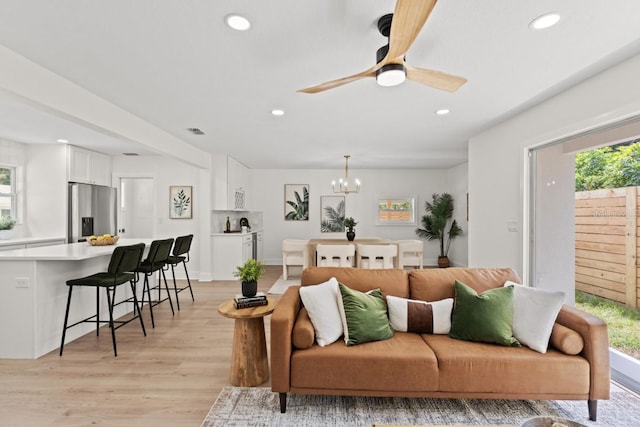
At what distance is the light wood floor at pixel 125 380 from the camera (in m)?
1.98

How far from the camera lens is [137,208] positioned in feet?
20.6

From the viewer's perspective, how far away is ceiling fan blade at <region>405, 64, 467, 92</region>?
1893 millimetres

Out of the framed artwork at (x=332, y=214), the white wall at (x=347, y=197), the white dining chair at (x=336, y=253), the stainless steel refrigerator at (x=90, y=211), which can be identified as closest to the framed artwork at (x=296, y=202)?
the white wall at (x=347, y=197)

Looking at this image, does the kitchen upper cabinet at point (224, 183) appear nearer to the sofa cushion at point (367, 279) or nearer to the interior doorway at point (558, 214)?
the sofa cushion at point (367, 279)

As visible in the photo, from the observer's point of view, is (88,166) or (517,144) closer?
(517,144)

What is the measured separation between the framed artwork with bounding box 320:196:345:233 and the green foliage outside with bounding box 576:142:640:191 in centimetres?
525

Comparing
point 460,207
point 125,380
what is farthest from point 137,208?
point 460,207

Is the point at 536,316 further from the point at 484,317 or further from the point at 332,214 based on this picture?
the point at 332,214

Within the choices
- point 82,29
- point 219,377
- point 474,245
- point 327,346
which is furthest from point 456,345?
point 82,29

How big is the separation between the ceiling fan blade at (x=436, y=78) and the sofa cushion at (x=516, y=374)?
1.76 m

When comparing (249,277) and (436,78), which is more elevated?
(436,78)

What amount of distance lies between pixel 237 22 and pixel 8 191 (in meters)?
5.48

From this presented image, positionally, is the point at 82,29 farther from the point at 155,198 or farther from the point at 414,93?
the point at 155,198

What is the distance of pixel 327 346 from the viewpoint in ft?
6.63
